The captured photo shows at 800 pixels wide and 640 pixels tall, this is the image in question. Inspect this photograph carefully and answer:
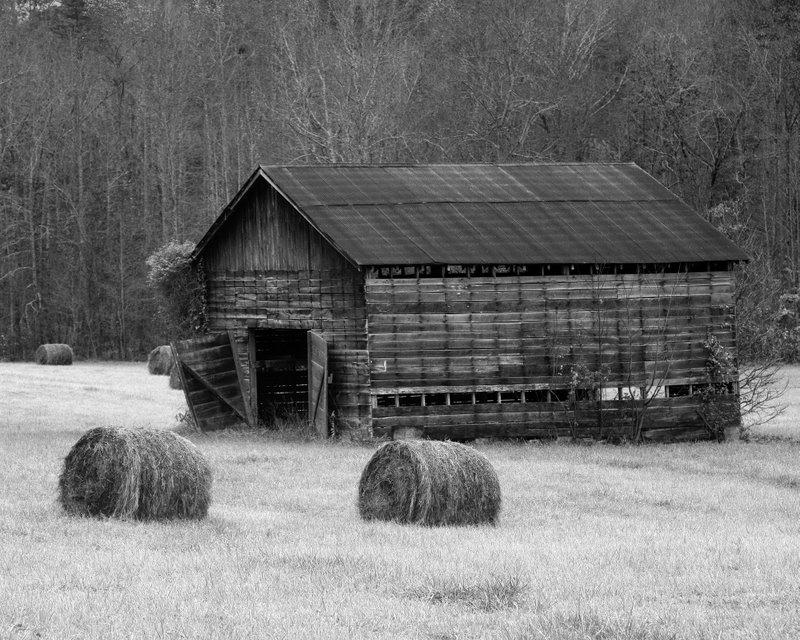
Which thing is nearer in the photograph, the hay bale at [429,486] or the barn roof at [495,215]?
the hay bale at [429,486]

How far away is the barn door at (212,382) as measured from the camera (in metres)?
26.7

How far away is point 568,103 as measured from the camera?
4928 cm

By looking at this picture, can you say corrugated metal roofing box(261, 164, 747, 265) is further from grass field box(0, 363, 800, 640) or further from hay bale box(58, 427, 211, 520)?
hay bale box(58, 427, 211, 520)

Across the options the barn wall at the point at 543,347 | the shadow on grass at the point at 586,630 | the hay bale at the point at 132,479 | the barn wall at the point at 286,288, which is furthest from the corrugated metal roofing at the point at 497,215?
the shadow on grass at the point at 586,630

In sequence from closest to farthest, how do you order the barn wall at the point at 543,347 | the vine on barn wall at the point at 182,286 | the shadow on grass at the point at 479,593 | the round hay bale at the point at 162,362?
1. the shadow on grass at the point at 479,593
2. the barn wall at the point at 543,347
3. the vine on barn wall at the point at 182,286
4. the round hay bale at the point at 162,362

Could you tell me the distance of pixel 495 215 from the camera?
86.9 ft

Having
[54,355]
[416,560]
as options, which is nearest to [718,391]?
[416,560]

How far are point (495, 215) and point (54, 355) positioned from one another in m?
26.6

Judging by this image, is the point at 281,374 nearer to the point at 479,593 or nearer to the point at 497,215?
the point at 497,215

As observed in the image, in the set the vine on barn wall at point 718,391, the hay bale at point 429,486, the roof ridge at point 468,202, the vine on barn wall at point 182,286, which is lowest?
the hay bale at point 429,486

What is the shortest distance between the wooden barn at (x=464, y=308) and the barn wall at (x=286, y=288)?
4 centimetres

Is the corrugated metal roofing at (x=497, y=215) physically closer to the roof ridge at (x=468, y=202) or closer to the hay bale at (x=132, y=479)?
the roof ridge at (x=468, y=202)

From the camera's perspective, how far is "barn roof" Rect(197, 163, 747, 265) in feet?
80.9

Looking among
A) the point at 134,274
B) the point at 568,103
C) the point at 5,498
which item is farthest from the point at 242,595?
the point at 134,274
